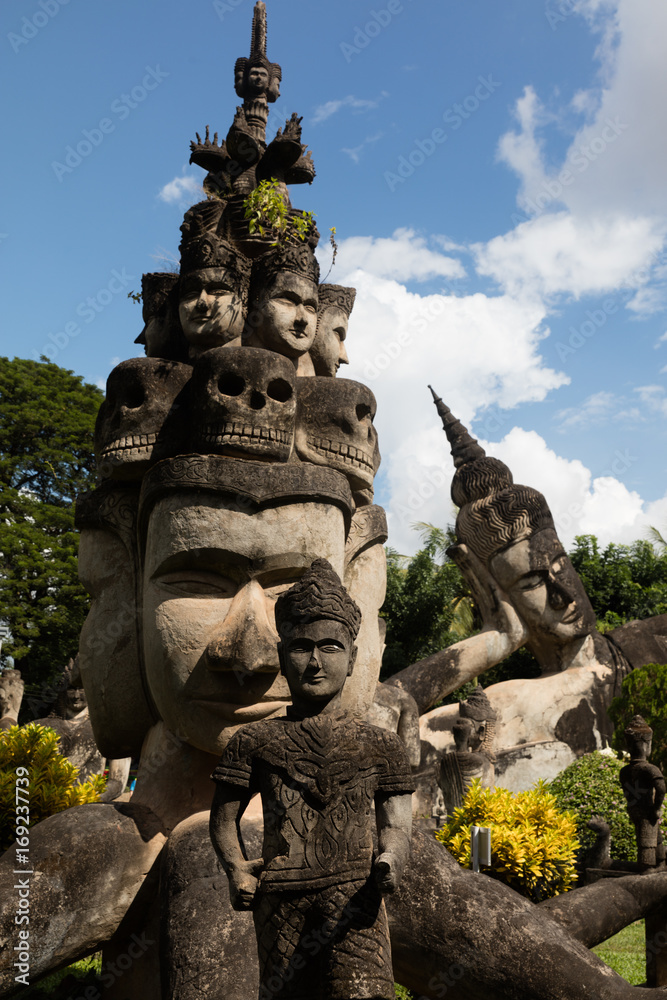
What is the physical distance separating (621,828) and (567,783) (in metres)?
0.84

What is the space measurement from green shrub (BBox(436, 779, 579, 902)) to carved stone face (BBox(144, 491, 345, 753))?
2.64 metres

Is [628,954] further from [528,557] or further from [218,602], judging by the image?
[528,557]

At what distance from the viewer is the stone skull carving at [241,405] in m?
3.95

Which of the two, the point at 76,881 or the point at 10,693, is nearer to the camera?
the point at 76,881

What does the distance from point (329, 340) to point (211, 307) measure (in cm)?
82

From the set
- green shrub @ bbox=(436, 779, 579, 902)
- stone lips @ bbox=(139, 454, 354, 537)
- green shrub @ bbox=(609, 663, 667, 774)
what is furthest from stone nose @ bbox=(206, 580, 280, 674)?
green shrub @ bbox=(609, 663, 667, 774)

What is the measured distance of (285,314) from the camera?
15.0ft

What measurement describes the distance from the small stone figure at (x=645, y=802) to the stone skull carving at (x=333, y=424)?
3.46m

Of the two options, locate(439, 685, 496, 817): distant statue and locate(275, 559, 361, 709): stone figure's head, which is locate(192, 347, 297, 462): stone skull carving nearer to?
locate(275, 559, 361, 709): stone figure's head

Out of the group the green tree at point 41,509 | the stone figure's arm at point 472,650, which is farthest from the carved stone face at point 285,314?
the green tree at point 41,509

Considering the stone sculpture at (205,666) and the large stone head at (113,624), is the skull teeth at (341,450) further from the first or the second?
the large stone head at (113,624)

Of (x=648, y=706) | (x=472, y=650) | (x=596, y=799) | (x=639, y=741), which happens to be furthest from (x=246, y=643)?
(x=472, y=650)

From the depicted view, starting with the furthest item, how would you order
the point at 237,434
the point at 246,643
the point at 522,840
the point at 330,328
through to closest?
the point at 522,840
the point at 330,328
the point at 237,434
the point at 246,643

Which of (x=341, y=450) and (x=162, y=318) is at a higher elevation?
(x=162, y=318)
